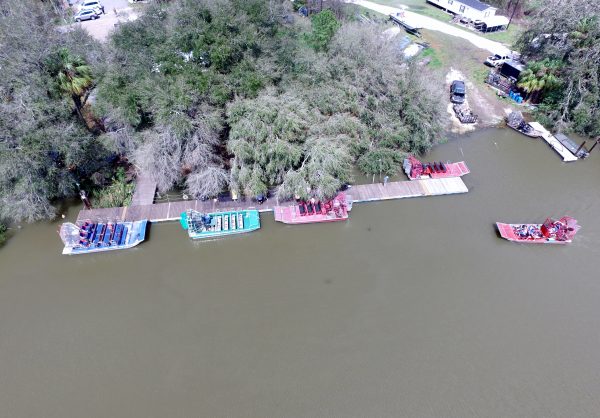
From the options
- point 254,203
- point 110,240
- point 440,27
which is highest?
point 440,27

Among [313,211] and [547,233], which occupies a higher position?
[547,233]

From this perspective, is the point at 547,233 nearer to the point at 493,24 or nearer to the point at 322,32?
the point at 322,32

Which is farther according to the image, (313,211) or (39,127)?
(313,211)

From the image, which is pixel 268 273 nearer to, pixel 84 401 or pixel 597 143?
pixel 84 401

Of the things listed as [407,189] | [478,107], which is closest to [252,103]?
[407,189]

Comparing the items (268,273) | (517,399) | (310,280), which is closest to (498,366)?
(517,399)

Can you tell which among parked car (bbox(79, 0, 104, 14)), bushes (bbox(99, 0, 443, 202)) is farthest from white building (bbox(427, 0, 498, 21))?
parked car (bbox(79, 0, 104, 14))

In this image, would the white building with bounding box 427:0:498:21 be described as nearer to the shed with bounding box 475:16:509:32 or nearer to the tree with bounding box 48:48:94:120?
the shed with bounding box 475:16:509:32
